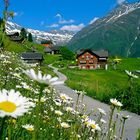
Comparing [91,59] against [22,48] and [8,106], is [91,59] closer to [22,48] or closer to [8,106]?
[22,48]

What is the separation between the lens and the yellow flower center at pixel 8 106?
202 centimetres

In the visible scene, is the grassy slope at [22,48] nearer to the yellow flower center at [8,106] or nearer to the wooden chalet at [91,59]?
the yellow flower center at [8,106]

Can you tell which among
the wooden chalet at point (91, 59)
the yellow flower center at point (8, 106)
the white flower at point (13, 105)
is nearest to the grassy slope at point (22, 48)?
the white flower at point (13, 105)

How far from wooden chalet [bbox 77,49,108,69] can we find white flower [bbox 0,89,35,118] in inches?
4679

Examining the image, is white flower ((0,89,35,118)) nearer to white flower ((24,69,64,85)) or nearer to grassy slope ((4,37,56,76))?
white flower ((24,69,64,85))

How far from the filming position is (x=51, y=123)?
5.94 metres

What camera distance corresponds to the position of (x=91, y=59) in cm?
12362

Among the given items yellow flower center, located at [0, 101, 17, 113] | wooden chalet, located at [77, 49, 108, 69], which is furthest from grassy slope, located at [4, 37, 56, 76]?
wooden chalet, located at [77, 49, 108, 69]

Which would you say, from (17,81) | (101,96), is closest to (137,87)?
(101,96)

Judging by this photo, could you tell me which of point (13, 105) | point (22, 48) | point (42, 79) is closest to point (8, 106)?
point (13, 105)

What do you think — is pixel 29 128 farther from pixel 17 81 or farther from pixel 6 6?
pixel 17 81

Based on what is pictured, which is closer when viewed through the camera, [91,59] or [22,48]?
[22,48]

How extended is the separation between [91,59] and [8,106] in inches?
4793

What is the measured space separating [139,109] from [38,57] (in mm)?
88182
